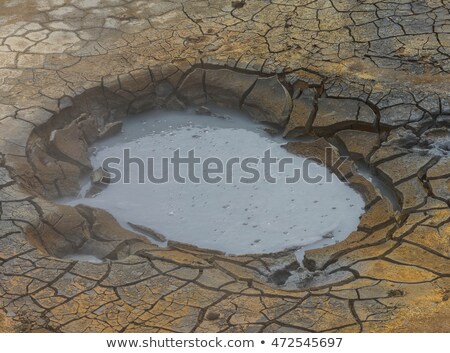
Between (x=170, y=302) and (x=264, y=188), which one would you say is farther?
(x=264, y=188)

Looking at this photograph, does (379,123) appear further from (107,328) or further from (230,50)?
(107,328)

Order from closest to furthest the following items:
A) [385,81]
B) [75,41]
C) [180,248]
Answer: [180,248] → [385,81] → [75,41]

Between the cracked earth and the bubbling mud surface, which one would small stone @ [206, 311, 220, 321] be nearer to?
the cracked earth

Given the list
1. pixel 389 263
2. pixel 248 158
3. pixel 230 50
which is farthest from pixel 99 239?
pixel 230 50

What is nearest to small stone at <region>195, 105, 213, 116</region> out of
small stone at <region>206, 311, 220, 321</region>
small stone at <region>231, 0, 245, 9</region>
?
small stone at <region>231, 0, 245, 9</region>

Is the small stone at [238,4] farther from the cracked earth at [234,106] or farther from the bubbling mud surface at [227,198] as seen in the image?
the bubbling mud surface at [227,198]

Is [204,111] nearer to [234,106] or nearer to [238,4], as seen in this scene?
[234,106]

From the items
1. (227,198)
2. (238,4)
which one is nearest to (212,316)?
(227,198)
